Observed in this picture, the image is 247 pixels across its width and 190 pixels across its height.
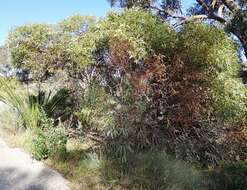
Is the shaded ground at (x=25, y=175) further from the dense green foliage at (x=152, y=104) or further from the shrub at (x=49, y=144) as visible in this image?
the dense green foliage at (x=152, y=104)

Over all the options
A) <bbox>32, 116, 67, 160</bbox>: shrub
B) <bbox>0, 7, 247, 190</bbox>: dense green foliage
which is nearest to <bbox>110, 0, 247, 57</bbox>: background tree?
<bbox>0, 7, 247, 190</bbox>: dense green foliage

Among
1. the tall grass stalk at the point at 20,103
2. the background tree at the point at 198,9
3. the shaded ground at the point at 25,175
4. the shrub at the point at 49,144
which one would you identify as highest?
the background tree at the point at 198,9

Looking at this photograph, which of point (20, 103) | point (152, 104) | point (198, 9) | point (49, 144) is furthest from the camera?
point (198, 9)

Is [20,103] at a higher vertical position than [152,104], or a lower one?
higher

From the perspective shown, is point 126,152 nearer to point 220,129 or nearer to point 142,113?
point 142,113

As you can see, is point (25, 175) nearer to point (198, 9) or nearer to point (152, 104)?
point (152, 104)

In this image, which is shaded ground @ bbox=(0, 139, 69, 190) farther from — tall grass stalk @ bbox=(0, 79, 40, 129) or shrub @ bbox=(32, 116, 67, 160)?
tall grass stalk @ bbox=(0, 79, 40, 129)

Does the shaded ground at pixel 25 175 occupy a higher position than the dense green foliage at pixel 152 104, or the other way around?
the dense green foliage at pixel 152 104

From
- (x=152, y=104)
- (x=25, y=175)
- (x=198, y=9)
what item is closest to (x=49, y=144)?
(x=25, y=175)

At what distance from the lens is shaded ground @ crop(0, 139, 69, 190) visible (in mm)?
5934

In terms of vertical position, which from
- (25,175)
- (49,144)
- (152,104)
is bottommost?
(25,175)

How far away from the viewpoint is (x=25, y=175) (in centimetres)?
641

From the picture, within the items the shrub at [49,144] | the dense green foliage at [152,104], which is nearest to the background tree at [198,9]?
the dense green foliage at [152,104]

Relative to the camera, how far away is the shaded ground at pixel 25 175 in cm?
593
